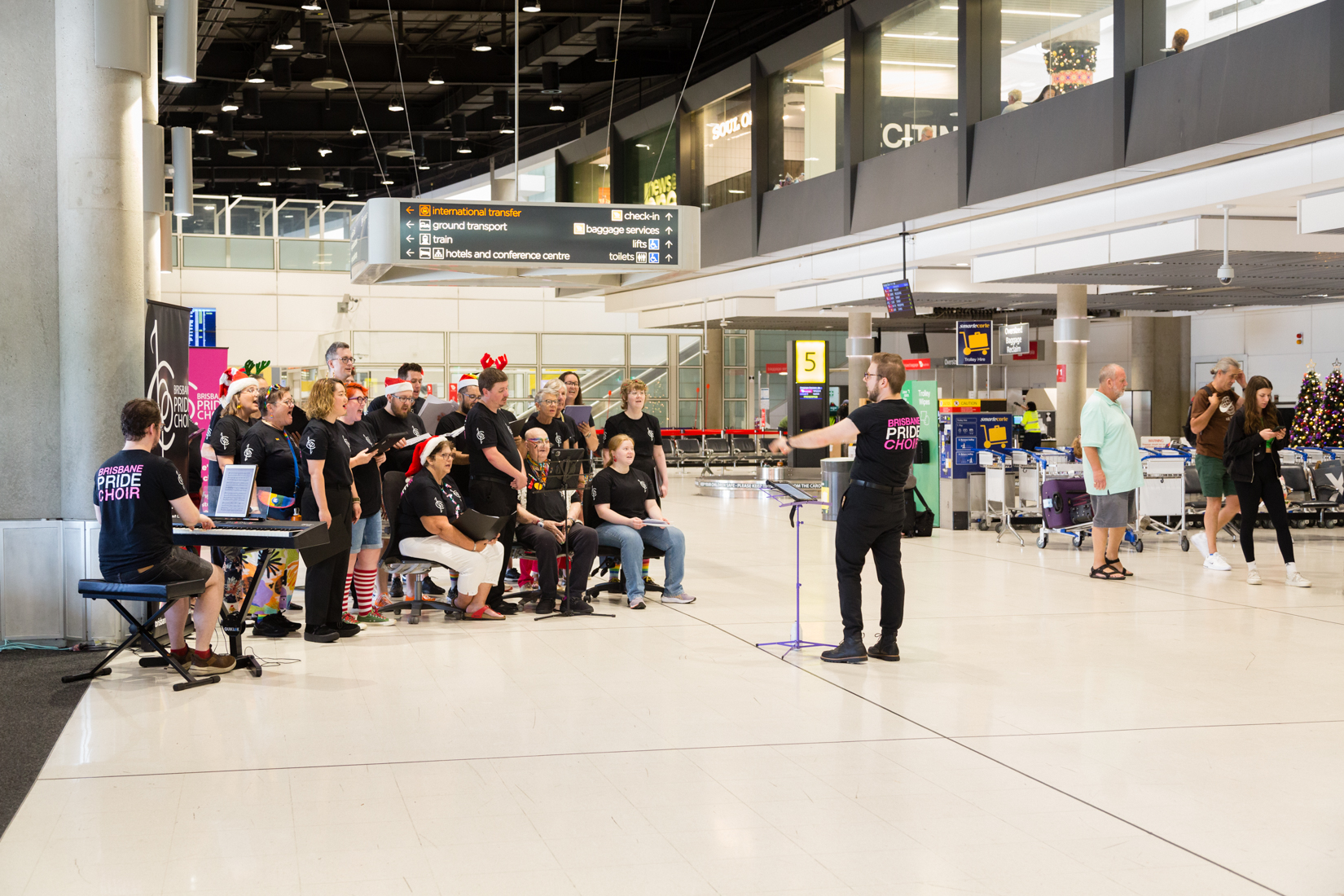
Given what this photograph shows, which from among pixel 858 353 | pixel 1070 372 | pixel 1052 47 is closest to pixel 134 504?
pixel 1052 47

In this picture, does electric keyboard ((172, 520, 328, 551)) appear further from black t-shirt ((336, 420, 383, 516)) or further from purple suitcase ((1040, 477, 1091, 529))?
purple suitcase ((1040, 477, 1091, 529))

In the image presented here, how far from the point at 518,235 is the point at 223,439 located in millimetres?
4466

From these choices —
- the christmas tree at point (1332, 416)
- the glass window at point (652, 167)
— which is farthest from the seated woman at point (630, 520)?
the glass window at point (652, 167)

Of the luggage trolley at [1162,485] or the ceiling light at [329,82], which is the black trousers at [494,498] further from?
the ceiling light at [329,82]

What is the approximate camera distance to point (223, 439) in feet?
25.4

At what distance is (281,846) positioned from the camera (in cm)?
357

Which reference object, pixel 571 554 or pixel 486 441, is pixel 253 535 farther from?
pixel 571 554

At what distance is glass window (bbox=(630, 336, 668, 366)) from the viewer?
31.7 meters

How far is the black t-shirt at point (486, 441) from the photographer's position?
7824 millimetres

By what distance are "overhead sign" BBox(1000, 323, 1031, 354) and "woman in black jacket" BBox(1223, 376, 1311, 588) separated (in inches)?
562

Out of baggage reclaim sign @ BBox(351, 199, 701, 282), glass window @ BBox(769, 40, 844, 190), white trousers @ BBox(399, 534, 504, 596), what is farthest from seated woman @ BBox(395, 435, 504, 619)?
glass window @ BBox(769, 40, 844, 190)

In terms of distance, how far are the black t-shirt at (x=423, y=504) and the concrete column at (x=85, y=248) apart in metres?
1.70

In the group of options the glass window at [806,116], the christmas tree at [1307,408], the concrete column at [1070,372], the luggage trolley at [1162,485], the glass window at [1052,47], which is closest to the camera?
the luggage trolley at [1162,485]

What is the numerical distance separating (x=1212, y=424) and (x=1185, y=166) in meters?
3.18
